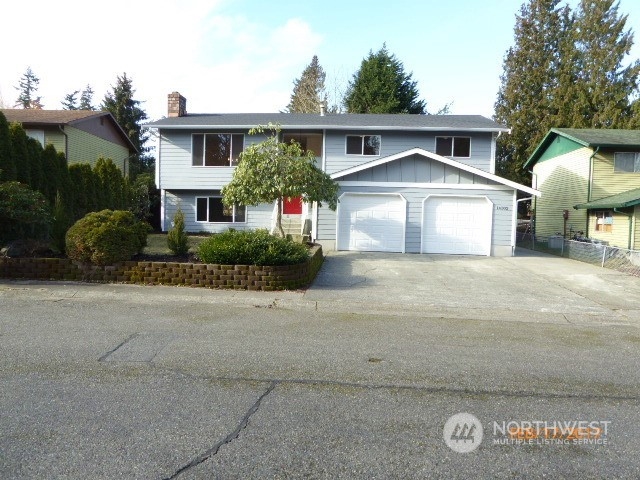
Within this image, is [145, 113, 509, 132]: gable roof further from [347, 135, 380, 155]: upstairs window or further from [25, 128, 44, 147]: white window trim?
[25, 128, 44, 147]: white window trim

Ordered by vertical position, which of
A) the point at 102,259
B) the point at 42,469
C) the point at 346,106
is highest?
the point at 346,106

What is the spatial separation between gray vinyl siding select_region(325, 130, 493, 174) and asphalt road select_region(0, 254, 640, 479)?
13.2 metres

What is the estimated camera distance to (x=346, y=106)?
4038 centimetres

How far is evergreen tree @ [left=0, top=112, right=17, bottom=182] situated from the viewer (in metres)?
12.8

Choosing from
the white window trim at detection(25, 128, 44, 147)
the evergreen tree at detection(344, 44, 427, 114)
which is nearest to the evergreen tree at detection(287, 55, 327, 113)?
the evergreen tree at detection(344, 44, 427, 114)

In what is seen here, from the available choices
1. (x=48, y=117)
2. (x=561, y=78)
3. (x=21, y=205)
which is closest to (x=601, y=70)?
(x=561, y=78)

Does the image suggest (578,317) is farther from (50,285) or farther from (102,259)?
(50,285)

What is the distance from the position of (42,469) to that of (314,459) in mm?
1766

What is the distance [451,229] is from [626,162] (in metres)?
11.2

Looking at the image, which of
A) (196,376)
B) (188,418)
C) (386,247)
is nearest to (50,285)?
(196,376)

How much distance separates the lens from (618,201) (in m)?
21.0

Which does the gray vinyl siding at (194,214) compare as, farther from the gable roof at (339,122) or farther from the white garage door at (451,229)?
the white garage door at (451,229)

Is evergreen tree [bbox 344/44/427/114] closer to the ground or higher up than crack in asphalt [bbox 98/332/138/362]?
higher up

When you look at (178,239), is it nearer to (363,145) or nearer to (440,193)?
(440,193)
